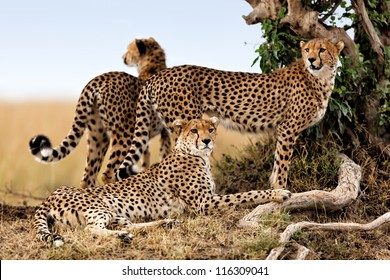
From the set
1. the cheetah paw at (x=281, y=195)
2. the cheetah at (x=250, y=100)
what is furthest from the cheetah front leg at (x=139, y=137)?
the cheetah paw at (x=281, y=195)

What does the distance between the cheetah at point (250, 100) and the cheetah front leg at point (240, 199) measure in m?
0.75

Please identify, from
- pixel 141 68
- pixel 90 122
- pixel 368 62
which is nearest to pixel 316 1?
pixel 368 62

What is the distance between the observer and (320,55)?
675 centimetres

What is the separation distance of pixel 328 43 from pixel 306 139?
116cm

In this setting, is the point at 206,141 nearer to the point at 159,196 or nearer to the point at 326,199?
the point at 159,196

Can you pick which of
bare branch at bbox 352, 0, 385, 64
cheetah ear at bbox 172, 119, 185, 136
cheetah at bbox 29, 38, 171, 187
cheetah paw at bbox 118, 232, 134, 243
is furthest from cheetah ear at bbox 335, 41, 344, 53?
cheetah paw at bbox 118, 232, 134, 243

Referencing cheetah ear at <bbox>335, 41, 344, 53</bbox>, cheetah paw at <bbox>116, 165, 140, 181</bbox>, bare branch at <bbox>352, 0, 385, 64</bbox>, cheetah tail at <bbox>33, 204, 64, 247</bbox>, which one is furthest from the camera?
bare branch at <bbox>352, 0, 385, 64</bbox>

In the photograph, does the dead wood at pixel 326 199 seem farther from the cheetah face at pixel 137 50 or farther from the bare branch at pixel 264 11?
the cheetah face at pixel 137 50

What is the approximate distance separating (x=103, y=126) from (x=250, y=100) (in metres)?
1.45

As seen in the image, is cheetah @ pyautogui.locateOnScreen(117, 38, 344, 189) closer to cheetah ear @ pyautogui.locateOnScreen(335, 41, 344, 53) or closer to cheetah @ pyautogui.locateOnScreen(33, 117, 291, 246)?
cheetah ear @ pyautogui.locateOnScreen(335, 41, 344, 53)

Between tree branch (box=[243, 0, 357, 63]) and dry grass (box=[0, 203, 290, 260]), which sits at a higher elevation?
tree branch (box=[243, 0, 357, 63])

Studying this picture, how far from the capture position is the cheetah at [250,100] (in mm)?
6863

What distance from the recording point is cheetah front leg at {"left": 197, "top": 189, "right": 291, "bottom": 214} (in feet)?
20.0

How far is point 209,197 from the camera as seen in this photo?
6.20 metres
